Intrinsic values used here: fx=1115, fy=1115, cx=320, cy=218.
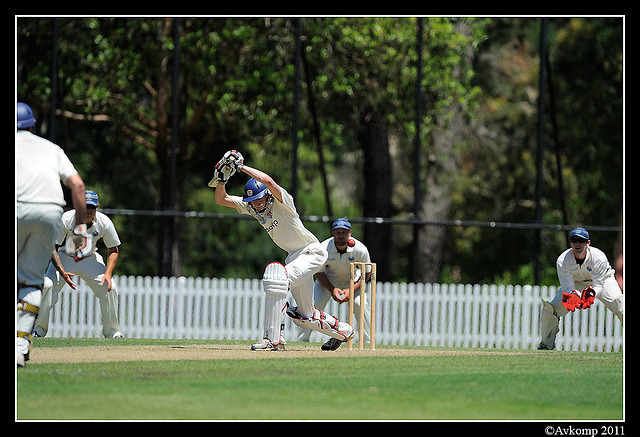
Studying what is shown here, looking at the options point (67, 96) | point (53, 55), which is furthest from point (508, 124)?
point (53, 55)

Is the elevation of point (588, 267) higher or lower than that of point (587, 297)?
higher

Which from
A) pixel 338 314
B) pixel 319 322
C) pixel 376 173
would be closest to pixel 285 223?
pixel 319 322

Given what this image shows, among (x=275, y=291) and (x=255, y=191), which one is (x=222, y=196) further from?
(x=275, y=291)

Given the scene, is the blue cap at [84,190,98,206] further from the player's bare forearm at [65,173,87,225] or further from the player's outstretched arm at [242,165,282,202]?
the player's bare forearm at [65,173,87,225]

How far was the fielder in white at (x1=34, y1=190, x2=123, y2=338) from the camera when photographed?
13.3m

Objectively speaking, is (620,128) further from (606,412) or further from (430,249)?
(606,412)

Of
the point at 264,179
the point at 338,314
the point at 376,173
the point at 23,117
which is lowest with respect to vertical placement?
the point at 338,314

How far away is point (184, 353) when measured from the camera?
10.6 meters

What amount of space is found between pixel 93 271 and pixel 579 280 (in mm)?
6017

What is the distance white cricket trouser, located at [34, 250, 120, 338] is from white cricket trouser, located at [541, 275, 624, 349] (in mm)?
5396

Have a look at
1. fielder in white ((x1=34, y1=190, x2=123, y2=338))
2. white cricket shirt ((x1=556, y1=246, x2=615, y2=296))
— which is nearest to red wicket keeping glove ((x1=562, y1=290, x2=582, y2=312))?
white cricket shirt ((x1=556, y1=246, x2=615, y2=296))

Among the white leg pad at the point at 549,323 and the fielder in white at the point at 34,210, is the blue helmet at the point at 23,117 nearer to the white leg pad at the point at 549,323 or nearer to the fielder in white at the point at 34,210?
the fielder in white at the point at 34,210

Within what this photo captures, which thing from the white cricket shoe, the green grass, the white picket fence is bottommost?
the white picket fence

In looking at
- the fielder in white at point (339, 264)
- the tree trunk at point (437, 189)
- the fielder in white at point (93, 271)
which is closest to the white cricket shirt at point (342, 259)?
the fielder in white at point (339, 264)
